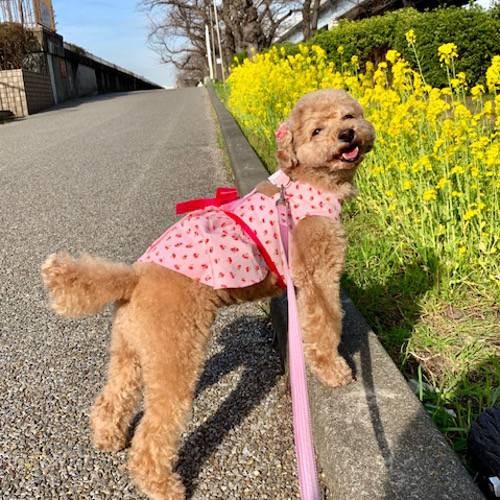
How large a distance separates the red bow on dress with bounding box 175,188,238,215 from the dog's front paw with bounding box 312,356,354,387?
0.86 meters

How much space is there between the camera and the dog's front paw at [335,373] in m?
2.11

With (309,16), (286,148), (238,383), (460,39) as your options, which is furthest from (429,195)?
(309,16)

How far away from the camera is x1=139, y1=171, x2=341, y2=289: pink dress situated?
1.98 metres

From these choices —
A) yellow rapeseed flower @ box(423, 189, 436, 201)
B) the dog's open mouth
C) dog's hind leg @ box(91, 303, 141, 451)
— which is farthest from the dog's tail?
yellow rapeseed flower @ box(423, 189, 436, 201)

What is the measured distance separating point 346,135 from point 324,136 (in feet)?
0.32

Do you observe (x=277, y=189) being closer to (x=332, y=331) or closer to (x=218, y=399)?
(x=332, y=331)

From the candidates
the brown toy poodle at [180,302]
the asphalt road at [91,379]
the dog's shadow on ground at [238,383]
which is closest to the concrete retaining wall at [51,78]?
the asphalt road at [91,379]

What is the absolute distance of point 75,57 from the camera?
84.7ft

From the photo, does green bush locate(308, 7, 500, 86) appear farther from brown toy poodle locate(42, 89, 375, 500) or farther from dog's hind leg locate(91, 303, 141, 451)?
dog's hind leg locate(91, 303, 141, 451)

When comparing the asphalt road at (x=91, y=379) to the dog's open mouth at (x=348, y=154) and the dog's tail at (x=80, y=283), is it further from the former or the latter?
the dog's open mouth at (x=348, y=154)

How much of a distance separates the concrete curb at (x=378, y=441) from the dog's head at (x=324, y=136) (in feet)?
2.80

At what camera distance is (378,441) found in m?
1.73

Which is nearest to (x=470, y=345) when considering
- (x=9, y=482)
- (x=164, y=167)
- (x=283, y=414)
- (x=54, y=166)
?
(x=283, y=414)

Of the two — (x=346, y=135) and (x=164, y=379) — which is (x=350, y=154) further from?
(x=164, y=379)
